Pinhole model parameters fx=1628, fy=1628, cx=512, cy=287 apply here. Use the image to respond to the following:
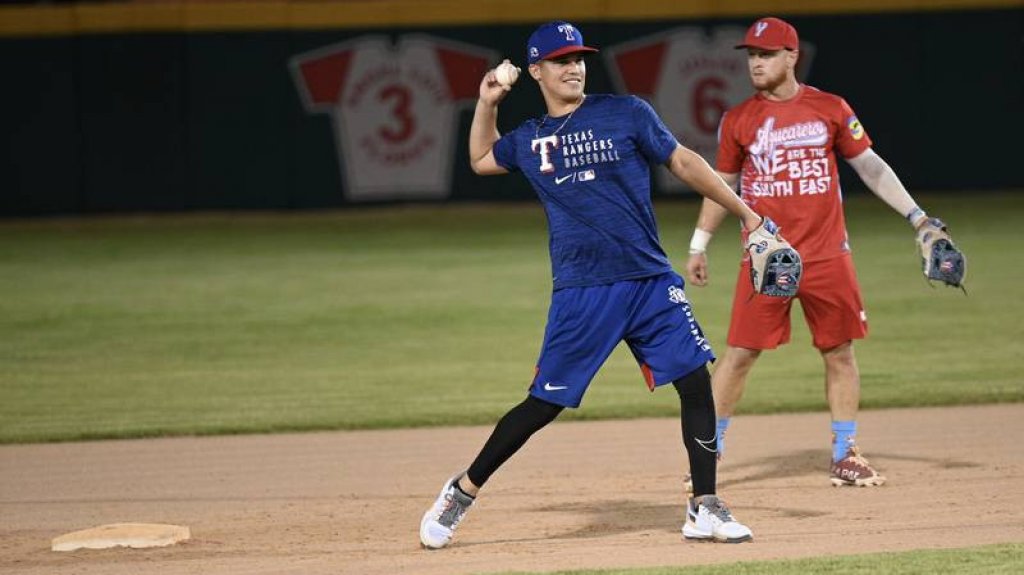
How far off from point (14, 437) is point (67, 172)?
1332 centimetres

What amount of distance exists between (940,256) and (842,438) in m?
1.05

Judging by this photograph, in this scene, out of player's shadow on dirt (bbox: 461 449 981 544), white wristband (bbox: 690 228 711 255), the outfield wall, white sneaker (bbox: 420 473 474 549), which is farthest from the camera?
the outfield wall

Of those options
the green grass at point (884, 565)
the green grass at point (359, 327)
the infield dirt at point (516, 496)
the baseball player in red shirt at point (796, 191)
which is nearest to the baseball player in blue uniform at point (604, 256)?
the infield dirt at point (516, 496)

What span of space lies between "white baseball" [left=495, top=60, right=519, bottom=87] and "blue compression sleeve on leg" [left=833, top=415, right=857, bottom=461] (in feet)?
8.46

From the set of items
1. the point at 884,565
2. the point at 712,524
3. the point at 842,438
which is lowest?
the point at 842,438

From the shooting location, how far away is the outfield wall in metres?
22.4

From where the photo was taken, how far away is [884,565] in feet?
19.0

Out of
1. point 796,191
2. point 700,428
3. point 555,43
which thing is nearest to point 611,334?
point 700,428

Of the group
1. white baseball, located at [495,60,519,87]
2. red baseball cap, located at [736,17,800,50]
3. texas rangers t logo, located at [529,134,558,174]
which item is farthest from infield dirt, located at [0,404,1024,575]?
red baseball cap, located at [736,17,800,50]

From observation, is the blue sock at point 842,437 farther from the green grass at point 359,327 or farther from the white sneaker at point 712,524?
the green grass at point 359,327

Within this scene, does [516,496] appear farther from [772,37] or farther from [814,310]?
[772,37]

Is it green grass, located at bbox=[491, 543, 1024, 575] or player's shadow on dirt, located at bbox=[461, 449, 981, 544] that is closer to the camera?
green grass, located at bbox=[491, 543, 1024, 575]

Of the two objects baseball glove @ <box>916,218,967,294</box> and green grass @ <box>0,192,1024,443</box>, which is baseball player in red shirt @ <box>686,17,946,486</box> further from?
green grass @ <box>0,192,1024,443</box>

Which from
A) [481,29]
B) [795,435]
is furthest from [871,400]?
[481,29]
